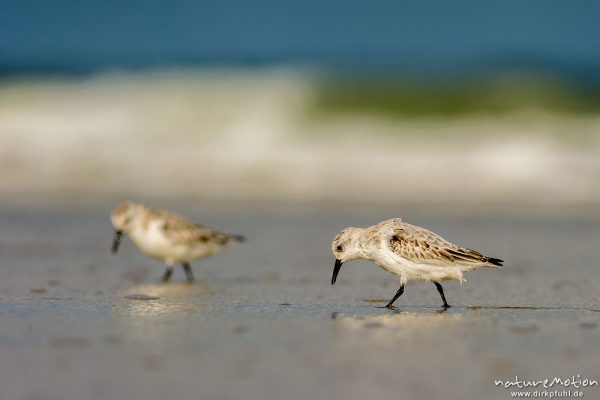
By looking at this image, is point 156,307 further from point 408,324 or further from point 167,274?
point 167,274

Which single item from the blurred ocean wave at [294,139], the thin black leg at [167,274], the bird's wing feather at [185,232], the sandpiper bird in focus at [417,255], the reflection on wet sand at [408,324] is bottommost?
the thin black leg at [167,274]

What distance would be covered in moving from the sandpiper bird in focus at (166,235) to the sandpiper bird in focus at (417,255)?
2419 mm

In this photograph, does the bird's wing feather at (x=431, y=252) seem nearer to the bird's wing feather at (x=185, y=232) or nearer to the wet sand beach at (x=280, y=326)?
the wet sand beach at (x=280, y=326)

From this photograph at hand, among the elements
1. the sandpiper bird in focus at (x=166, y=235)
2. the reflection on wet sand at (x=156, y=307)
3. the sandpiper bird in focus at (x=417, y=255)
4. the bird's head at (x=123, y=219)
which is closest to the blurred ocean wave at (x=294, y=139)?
the sandpiper bird in focus at (x=166, y=235)

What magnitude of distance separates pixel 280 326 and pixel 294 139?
16293 millimetres

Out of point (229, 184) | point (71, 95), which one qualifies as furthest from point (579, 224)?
point (71, 95)

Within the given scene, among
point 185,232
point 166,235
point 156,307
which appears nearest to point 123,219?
point 166,235

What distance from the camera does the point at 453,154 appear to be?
66.3 ft

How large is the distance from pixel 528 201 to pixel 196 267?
7.83 meters

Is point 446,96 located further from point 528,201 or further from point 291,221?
point 291,221

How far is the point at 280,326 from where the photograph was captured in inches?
219

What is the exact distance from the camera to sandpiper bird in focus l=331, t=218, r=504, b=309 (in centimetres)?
651

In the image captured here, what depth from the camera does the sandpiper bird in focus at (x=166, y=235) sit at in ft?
28.6

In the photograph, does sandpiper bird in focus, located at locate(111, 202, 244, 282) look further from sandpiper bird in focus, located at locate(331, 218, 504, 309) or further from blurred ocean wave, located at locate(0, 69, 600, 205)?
blurred ocean wave, located at locate(0, 69, 600, 205)
